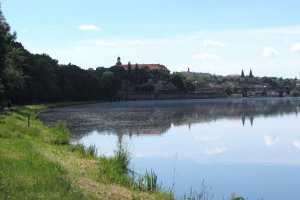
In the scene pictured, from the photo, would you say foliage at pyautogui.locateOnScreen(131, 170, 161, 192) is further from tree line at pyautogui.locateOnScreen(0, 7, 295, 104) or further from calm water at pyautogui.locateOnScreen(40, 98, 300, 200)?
tree line at pyautogui.locateOnScreen(0, 7, 295, 104)

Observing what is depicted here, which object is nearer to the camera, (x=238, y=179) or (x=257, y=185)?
(x=257, y=185)

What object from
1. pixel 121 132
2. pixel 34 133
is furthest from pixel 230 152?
pixel 121 132

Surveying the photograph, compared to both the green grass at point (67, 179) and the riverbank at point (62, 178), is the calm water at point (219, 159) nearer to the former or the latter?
the green grass at point (67, 179)

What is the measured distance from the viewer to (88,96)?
156 m

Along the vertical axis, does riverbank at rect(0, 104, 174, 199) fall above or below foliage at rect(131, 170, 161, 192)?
above

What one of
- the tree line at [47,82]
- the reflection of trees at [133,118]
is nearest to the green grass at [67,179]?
the reflection of trees at [133,118]

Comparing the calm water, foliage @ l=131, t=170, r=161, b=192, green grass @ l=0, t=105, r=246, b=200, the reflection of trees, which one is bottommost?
the reflection of trees

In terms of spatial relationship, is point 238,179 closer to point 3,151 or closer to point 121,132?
point 3,151

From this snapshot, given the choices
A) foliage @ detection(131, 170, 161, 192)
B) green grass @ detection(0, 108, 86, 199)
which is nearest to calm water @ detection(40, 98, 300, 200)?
foliage @ detection(131, 170, 161, 192)

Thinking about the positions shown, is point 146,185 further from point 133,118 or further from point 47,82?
point 47,82

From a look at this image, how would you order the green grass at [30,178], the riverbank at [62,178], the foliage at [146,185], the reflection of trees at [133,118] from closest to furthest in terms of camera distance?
1. the green grass at [30,178]
2. the riverbank at [62,178]
3. the foliage at [146,185]
4. the reflection of trees at [133,118]

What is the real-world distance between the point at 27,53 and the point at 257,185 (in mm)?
89639

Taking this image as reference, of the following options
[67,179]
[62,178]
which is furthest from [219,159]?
[62,178]

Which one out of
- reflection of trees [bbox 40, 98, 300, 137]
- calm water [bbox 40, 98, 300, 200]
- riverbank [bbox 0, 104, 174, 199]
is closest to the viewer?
riverbank [bbox 0, 104, 174, 199]
